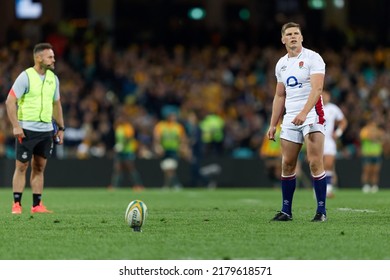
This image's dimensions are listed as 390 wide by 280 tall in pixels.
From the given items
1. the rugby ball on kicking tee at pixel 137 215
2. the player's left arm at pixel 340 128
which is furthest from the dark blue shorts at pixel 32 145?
the player's left arm at pixel 340 128

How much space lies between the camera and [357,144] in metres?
30.2

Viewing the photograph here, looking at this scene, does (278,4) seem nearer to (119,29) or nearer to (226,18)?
(226,18)

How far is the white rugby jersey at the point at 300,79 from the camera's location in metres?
11.8

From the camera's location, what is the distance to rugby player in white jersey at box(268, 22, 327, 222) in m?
11.8

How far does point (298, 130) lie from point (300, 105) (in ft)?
1.00

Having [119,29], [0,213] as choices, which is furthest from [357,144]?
[0,213]

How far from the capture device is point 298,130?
1195 cm

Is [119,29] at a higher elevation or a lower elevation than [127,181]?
higher

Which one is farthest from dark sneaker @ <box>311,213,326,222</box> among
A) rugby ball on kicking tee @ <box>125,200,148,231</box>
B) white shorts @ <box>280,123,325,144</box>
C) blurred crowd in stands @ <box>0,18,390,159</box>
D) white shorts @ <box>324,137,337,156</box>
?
blurred crowd in stands @ <box>0,18,390,159</box>

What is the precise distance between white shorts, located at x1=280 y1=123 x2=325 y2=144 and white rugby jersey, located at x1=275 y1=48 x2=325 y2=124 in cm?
7

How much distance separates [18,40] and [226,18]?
8.32 m

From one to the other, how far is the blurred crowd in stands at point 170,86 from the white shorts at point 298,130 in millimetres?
16652

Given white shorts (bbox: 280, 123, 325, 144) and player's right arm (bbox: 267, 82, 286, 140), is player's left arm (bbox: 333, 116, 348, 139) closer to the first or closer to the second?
player's right arm (bbox: 267, 82, 286, 140)
